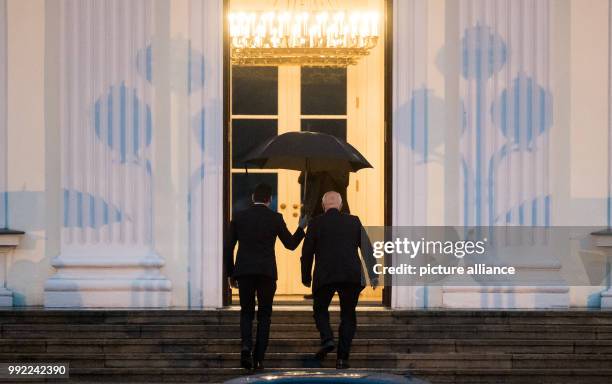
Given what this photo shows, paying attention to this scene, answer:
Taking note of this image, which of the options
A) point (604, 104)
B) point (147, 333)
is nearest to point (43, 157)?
point (147, 333)

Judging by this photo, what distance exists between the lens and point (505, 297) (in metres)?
12.0

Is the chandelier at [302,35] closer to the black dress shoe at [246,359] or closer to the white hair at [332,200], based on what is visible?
the white hair at [332,200]

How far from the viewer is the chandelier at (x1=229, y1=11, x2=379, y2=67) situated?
12.5 metres

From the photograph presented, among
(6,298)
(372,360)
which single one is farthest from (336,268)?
(6,298)

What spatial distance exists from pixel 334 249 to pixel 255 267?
2.21 feet

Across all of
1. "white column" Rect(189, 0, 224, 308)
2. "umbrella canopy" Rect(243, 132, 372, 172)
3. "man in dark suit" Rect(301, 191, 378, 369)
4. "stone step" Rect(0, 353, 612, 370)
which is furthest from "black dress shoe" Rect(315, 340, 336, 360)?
"white column" Rect(189, 0, 224, 308)

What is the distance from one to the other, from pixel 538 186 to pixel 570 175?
0.36 metres

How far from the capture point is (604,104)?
39.7 feet

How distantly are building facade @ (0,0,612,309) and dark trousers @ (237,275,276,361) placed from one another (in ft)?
6.40

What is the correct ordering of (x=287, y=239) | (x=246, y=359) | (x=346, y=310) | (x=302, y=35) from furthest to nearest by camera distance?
(x=302, y=35), (x=287, y=239), (x=346, y=310), (x=246, y=359)

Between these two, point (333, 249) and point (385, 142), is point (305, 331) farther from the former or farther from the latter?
point (385, 142)

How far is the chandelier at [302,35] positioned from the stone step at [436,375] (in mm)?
3807

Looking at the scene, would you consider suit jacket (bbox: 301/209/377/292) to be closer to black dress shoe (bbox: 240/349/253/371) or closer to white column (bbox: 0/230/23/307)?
black dress shoe (bbox: 240/349/253/371)

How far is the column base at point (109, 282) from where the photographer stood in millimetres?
11898
